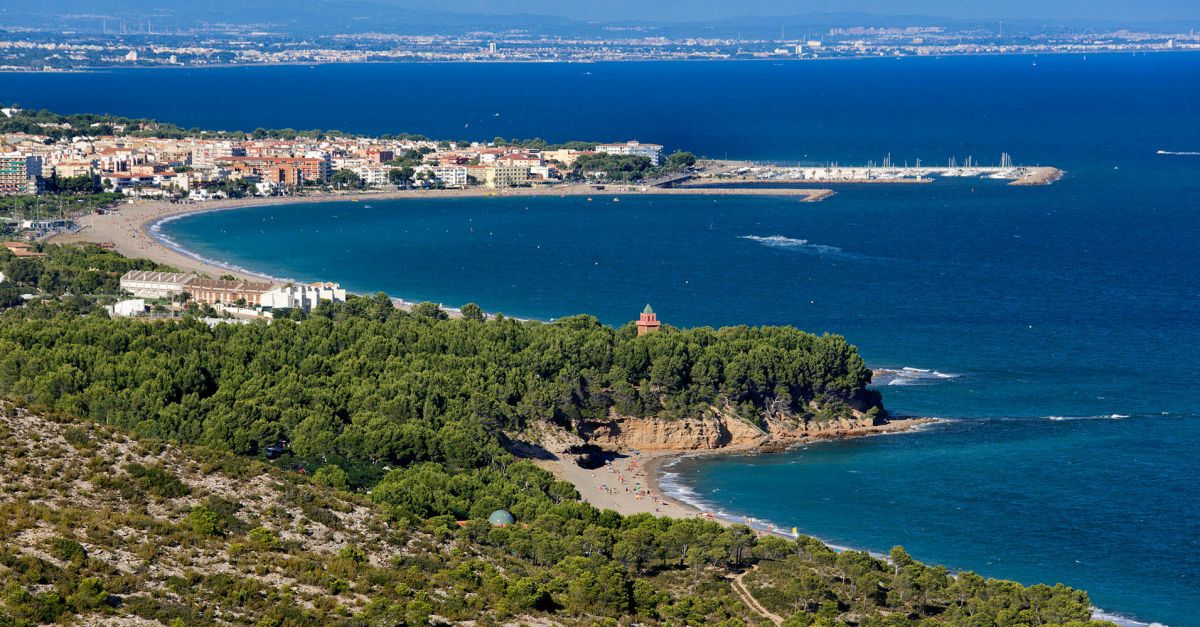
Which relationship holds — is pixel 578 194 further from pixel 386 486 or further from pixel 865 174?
pixel 386 486

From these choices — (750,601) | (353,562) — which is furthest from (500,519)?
(353,562)

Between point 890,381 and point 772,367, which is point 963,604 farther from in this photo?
point 890,381

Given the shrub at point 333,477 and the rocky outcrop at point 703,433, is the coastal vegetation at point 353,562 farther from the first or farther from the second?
the rocky outcrop at point 703,433

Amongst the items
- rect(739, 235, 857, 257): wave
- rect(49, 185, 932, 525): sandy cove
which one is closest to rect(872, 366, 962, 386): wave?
rect(49, 185, 932, 525): sandy cove

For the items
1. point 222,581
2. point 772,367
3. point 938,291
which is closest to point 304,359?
point 772,367

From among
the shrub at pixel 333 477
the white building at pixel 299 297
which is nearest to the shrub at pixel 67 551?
the shrub at pixel 333 477

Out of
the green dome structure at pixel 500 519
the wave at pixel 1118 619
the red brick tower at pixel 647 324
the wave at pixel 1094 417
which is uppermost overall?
the red brick tower at pixel 647 324

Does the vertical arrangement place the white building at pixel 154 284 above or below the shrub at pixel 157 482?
Answer: below

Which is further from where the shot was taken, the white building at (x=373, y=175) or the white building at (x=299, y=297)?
the white building at (x=373, y=175)
